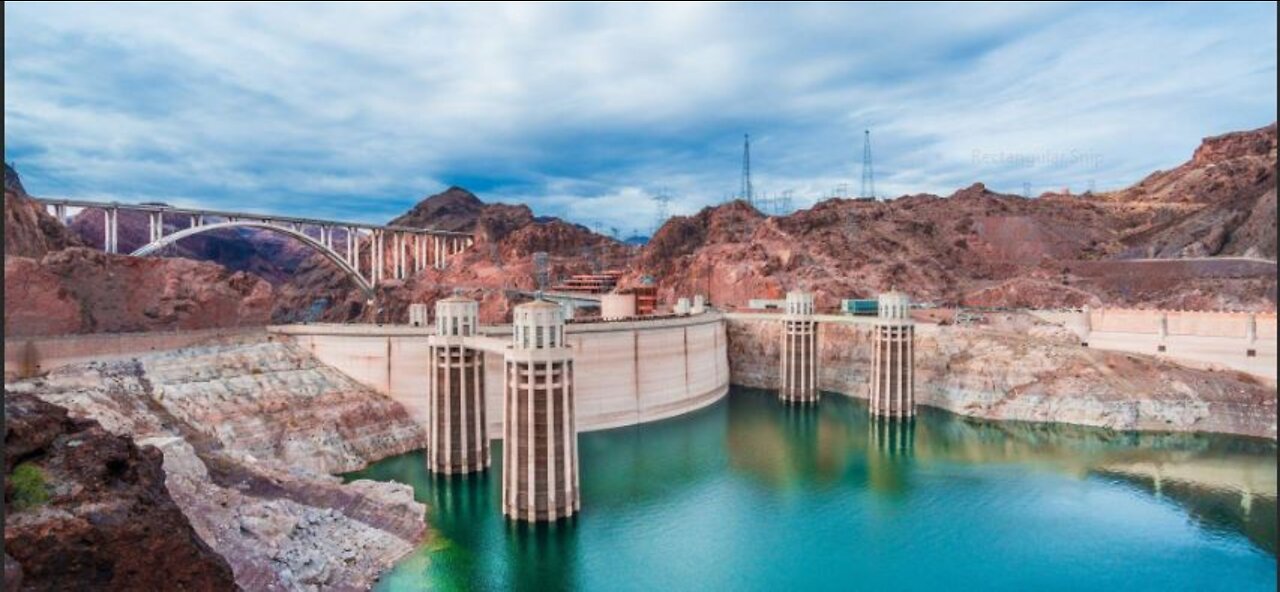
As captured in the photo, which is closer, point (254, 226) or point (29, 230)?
point (29, 230)

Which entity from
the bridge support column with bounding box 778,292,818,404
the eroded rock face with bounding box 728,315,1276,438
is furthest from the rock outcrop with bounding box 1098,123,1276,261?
the bridge support column with bounding box 778,292,818,404

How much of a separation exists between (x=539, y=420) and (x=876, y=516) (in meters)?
19.1

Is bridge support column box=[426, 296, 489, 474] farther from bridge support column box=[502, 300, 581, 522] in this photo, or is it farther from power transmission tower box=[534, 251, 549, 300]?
power transmission tower box=[534, 251, 549, 300]

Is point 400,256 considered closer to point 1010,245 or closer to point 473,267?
point 473,267

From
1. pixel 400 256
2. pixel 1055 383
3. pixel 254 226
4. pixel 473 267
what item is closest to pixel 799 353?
pixel 1055 383

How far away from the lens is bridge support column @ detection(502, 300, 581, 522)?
35.8m

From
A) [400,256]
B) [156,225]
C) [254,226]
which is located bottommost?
[400,256]

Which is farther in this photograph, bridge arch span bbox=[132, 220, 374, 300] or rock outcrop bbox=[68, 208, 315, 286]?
rock outcrop bbox=[68, 208, 315, 286]

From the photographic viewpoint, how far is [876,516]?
128ft

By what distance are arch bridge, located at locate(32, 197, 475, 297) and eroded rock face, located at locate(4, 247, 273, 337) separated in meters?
Result: 7.06

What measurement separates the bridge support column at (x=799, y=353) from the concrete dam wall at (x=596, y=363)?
7.74 meters

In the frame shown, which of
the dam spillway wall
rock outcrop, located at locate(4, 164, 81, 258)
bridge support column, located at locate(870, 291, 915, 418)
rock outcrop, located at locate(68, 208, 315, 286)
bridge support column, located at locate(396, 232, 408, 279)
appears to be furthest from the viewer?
rock outcrop, located at locate(68, 208, 315, 286)

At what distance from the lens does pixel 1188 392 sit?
189 ft

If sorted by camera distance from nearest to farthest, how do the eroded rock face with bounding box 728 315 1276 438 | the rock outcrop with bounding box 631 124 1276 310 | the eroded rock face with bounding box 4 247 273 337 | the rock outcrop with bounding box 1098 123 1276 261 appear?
the eroded rock face with bounding box 4 247 273 337 < the eroded rock face with bounding box 728 315 1276 438 < the rock outcrop with bounding box 631 124 1276 310 < the rock outcrop with bounding box 1098 123 1276 261
